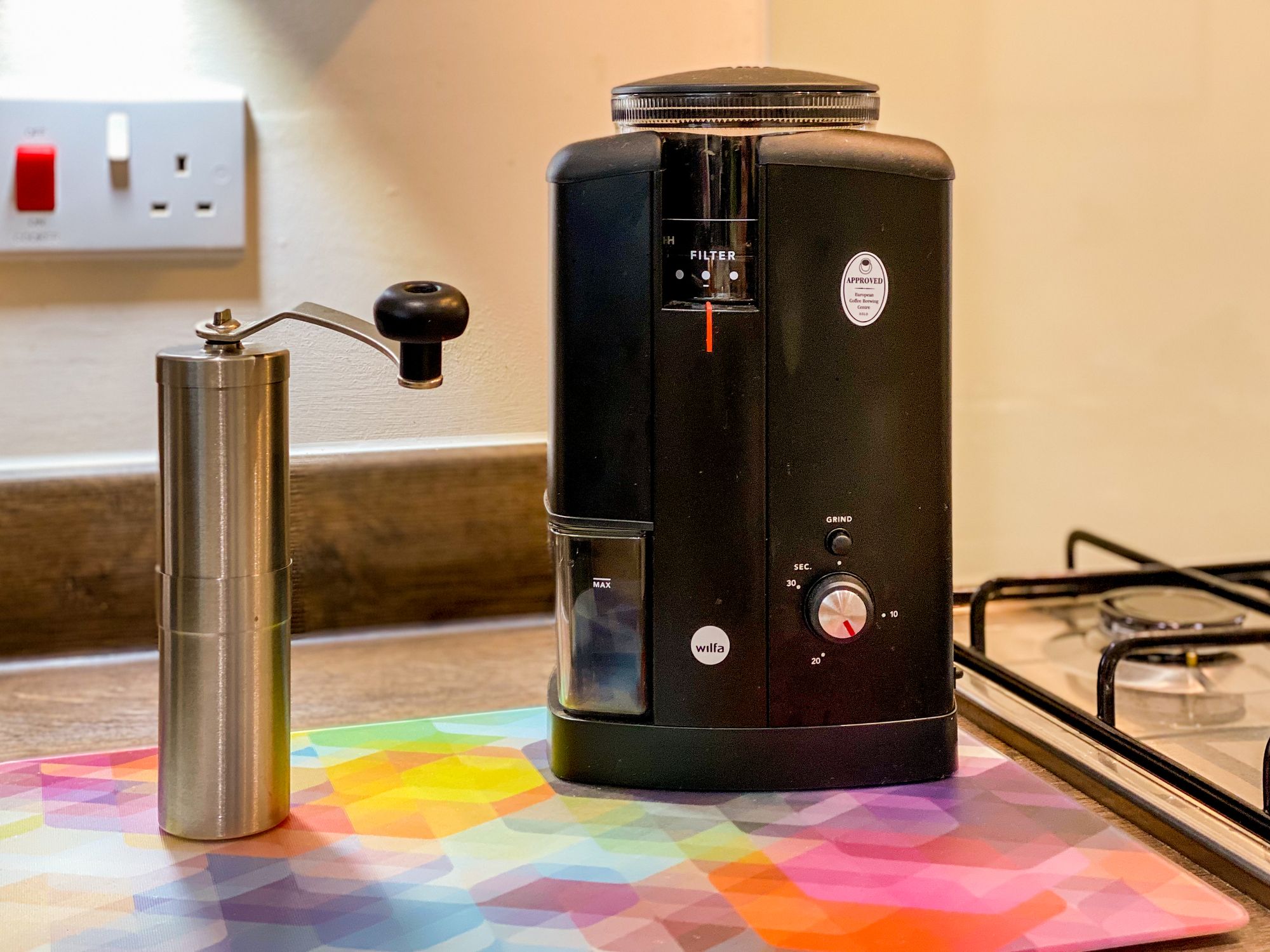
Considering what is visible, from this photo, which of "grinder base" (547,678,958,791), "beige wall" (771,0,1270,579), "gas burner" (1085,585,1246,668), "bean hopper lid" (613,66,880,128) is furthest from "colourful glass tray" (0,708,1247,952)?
"beige wall" (771,0,1270,579)

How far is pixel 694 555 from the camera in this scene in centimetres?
63

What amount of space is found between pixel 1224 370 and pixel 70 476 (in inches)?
36.6

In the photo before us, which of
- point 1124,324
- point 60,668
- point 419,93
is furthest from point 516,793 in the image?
point 1124,324

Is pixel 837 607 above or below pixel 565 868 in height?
above

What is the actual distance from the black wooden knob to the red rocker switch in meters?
0.39

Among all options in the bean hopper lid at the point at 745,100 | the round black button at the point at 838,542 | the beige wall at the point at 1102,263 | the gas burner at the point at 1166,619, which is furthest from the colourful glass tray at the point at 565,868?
the beige wall at the point at 1102,263

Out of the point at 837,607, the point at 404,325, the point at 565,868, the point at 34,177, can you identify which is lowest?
the point at 565,868

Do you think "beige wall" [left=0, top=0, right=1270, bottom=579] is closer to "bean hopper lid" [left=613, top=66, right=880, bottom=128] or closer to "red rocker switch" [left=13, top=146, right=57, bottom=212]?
"red rocker switch" [left=13, top=146, right=57, bottom=212]

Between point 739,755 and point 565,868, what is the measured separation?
12 cm

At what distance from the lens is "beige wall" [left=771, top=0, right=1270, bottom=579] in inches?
40.6

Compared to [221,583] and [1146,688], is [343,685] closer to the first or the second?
[221,583]

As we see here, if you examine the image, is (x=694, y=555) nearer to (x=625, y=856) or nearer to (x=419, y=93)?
(x=625, y=856)

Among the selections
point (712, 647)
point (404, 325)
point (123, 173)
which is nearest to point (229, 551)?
point (404, 325)

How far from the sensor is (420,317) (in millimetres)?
544
